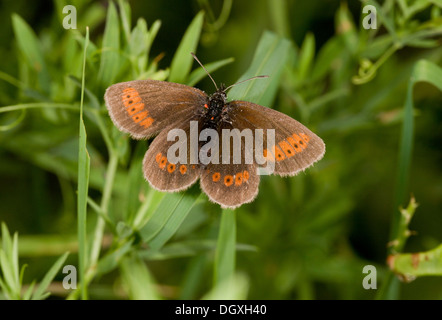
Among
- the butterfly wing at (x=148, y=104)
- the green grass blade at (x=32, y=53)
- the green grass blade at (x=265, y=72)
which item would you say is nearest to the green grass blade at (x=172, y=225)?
the butterfly wing at (x=148, y=104)

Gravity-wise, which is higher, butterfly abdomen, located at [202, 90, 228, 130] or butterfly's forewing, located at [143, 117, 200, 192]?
butterfly abdomen, located at [202, 90, 228, 130]

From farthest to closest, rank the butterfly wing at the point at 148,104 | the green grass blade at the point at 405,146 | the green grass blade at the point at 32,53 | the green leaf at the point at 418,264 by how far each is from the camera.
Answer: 1. the green grass blade at the point at 32,53
2. the green grass blade at the point at 405,146
3. the butterfly wing at the point at 148,104
4. the green leaf at the point at 418,264

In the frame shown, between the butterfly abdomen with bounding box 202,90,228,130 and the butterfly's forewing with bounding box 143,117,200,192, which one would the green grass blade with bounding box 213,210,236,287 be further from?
the butterfly abdomen with bounding box 202,90,228,130

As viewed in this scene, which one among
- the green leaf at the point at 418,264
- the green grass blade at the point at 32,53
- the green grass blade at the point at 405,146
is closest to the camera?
the green leaf at the point at 418,264

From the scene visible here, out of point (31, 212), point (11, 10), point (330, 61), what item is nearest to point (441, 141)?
point (330, 61)

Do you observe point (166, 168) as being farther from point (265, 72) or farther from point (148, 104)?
point (265, 72)

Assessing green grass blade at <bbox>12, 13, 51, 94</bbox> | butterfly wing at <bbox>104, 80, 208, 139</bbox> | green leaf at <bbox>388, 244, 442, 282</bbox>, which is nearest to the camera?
green leaf at <bbox>388, 244, 442, 282</bbox>

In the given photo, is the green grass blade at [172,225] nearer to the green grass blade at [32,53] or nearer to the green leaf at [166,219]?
the green leaf at [166,219]

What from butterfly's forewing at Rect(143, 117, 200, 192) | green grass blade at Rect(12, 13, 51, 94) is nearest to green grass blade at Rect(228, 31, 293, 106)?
butterfly's forewing at Rect(143, 117, 200, 192)
